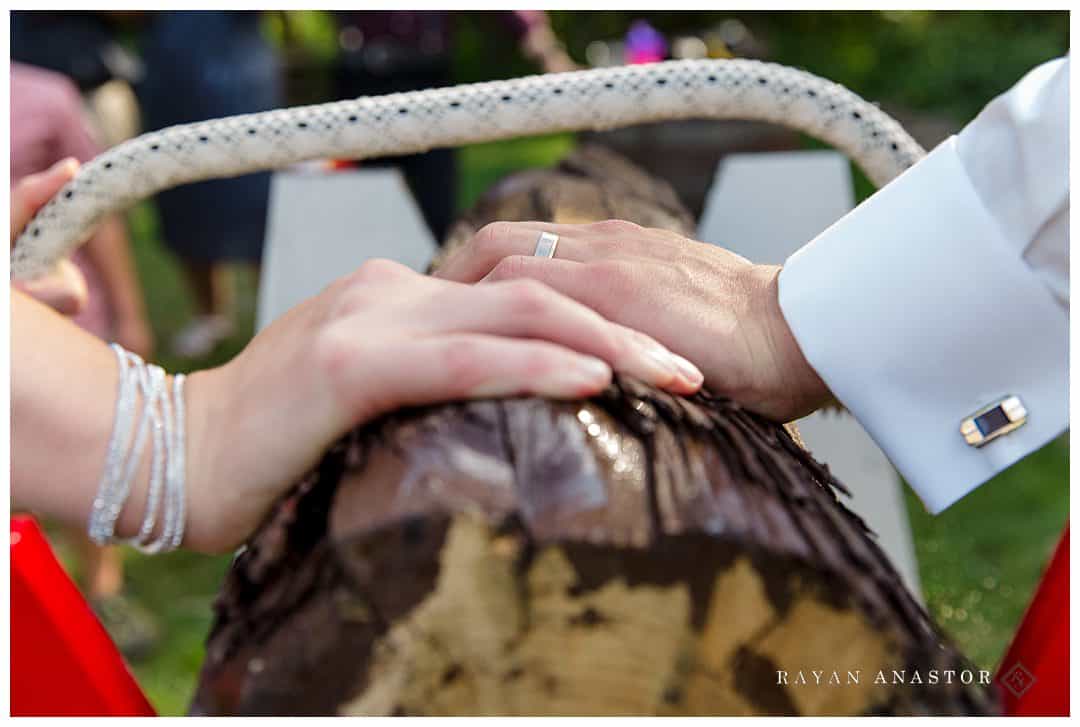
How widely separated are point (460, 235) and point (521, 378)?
611 millimetres

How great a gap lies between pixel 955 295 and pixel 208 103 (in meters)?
2.79

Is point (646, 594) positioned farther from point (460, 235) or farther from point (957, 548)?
point (957, 548)

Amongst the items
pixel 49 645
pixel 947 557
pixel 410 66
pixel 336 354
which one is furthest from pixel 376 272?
pixel 410 66

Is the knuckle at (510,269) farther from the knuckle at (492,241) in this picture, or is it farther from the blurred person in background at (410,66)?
the blurred person in background at (410,66)

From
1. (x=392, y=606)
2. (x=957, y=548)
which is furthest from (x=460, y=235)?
Answer: (x=957, y=548)

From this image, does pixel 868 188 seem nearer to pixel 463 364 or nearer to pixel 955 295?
pixel 955 295

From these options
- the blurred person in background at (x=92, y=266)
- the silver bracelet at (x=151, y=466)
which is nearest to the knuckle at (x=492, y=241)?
the silver bracelet at (x=151, y=466)

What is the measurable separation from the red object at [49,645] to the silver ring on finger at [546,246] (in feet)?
1.26

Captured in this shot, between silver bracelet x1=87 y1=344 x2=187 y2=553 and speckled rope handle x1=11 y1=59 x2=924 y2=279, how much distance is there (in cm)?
34

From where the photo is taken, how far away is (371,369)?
504 mm

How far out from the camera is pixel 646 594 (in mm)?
462

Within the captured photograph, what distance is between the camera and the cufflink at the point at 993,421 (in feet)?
2.22

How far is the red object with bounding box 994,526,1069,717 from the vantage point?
2.02ft

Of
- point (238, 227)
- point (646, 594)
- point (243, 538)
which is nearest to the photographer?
point (646, 594)
